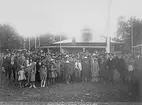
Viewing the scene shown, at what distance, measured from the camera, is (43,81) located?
1173cm

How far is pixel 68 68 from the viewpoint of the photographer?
491 inches

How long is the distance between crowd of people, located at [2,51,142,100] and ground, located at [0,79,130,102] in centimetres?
65

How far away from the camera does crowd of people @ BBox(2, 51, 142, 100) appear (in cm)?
1161

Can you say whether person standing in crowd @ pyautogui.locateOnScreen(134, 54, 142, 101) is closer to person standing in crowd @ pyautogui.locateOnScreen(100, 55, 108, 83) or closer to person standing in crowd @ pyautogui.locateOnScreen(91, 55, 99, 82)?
person standing in crowd @ pyautogui.locateOnScreen(100, 55, 108, 83)

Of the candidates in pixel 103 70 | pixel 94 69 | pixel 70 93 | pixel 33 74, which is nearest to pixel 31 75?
pixel 33 74

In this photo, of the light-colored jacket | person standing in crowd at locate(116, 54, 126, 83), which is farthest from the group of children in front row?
person standing in crowd at locate(116, 54, 126, 83)

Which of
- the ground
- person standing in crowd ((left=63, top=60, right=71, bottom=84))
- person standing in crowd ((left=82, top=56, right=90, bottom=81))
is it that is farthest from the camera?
person standing in crowd ((left=82, top=56, right=90, bottom=81))

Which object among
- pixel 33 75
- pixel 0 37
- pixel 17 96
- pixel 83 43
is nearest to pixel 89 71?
pixel 33 75

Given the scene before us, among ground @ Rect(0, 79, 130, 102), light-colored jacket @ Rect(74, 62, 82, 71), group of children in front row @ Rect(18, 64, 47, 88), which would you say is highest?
light-colored jacket @ Rect(74, 62, 82, 71)

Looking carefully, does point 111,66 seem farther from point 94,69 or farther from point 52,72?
point 52,72

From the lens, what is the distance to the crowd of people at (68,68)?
11609mm

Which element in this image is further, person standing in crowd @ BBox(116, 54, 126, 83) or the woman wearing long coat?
the woman wearing long coat

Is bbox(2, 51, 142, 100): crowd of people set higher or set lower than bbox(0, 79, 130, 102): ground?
higher

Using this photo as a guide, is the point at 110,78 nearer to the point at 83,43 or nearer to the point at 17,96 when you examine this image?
the point at 17,96
